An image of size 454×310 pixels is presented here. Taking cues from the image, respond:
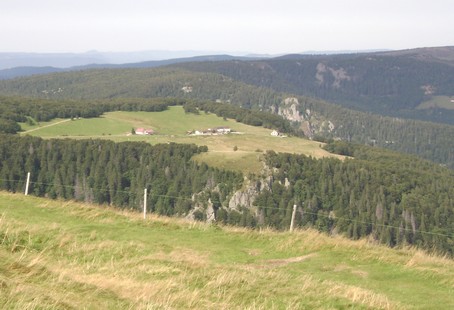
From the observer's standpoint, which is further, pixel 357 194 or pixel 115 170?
pixel 115 170

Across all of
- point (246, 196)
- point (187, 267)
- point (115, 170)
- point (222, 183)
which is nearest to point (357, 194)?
point (246, 196)

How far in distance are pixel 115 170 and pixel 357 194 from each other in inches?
3127

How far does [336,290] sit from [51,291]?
904 cm

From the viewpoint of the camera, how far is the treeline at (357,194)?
13975 centimetres

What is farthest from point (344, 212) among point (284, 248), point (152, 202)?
point (284, 248)

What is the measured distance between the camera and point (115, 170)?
15988 centimetres

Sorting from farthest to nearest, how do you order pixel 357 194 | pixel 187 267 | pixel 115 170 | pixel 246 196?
pixel 115 170, pixel 357 194, pixel 246 196, pixel 187 267

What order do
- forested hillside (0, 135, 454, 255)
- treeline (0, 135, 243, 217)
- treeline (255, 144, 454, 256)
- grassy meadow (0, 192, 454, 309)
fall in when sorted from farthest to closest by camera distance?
treeline (0, 135, 243, 217) < forested hillside (0, 135, 454, 255) < treeline (255, 144, 454, 256) < grassy meadow (0, 192, 454, 309)

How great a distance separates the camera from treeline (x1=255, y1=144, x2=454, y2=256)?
140 metres

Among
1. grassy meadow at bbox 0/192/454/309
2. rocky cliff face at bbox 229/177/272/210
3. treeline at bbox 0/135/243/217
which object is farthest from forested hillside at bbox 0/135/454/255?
grassy meadow at bbox 0/192/454/309

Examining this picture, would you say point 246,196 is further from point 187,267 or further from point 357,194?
point 187,267

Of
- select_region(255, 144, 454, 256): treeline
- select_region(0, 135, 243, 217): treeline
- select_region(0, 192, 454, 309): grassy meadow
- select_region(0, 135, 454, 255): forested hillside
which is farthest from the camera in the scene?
select_region(0, 135, 243, 217): treeline

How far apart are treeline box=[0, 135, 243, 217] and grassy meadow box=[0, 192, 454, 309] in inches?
4627

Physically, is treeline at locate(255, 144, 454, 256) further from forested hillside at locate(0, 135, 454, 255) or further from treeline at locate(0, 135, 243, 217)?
treeline at locate(0, 135, 243, 217)
